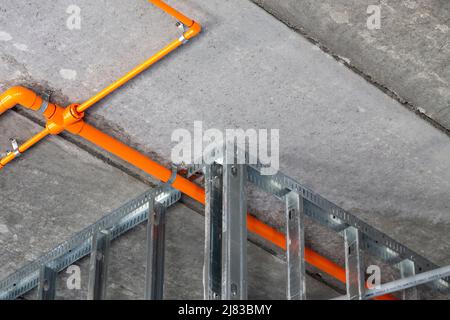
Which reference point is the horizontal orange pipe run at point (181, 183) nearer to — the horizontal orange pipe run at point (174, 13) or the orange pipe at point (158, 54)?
the orange pipe at point (158, 54)

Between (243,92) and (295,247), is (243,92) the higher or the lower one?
the higher one

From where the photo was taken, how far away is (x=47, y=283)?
401 centimetres

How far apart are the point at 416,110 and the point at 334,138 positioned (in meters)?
0.41

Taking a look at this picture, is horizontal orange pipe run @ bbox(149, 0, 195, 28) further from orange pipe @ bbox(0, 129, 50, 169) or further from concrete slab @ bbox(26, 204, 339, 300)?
concrete slab @ bbox(26, 204, 339, 300)

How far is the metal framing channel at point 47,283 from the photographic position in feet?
13.0

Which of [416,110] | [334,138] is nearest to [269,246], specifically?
[334,138]

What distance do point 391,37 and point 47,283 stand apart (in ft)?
7.88

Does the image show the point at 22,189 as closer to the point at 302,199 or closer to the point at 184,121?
the point at 184,121
